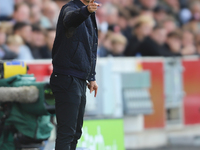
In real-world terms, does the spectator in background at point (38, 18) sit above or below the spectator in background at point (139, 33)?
above

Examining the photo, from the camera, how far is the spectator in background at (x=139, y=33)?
10.4 meters

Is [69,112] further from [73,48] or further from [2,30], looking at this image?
[2,30]

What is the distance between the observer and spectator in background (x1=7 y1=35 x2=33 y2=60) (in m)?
8.36

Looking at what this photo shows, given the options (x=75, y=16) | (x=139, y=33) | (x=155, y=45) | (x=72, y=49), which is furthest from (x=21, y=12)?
(x=75, y=16)

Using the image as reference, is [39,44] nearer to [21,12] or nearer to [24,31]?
[24,31]

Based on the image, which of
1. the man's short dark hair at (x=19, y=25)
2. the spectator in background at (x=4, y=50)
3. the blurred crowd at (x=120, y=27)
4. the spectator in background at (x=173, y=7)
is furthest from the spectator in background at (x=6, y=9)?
the spectator in background at (x=173, y=7)

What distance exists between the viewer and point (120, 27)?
34.7ft

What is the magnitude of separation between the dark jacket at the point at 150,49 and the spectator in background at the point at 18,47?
3.05 metres

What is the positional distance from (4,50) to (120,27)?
329 centimetres

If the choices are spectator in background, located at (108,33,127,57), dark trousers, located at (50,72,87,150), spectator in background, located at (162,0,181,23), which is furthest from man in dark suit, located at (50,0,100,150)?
spectator in background, located at (162,0,181,23)

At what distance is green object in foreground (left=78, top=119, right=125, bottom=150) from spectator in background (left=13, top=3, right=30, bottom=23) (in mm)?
3555

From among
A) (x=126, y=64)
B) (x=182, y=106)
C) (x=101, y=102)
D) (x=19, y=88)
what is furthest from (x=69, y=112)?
(x=182, y=106)

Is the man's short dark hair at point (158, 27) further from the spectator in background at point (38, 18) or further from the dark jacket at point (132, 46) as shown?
the spectator in background at point (38, 18)

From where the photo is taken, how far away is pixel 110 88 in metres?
8.66
